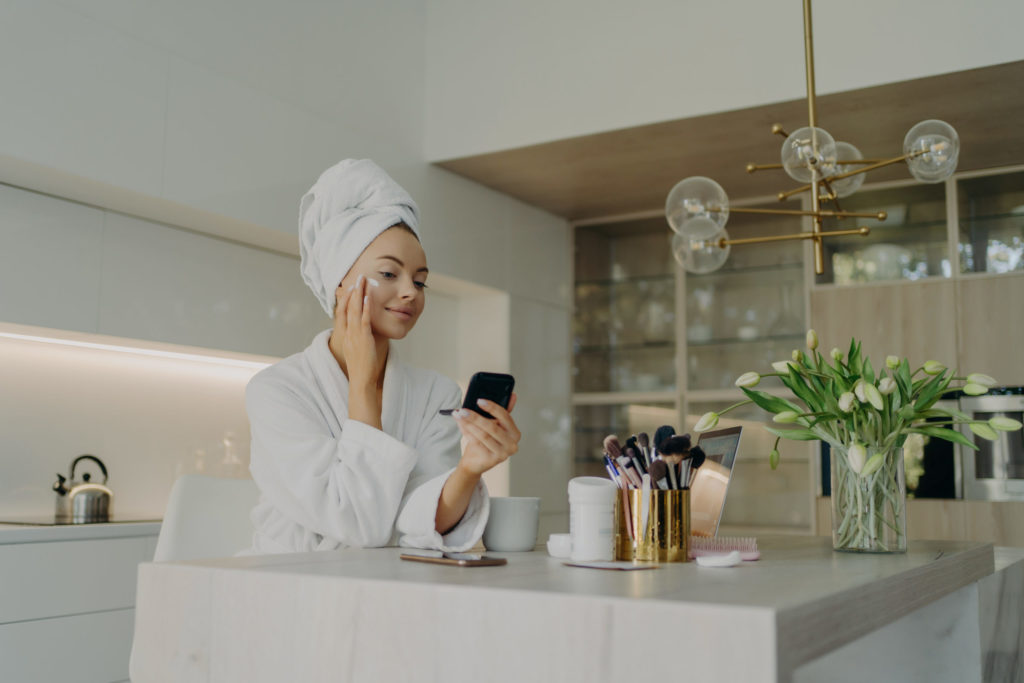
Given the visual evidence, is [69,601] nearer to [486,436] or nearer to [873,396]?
[486,436]

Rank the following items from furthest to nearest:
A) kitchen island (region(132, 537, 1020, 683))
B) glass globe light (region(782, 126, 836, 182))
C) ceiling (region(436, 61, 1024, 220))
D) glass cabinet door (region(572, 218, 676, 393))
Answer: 1. glass cabinet door (region(572, 218, 676, 393))
2. ceiling (region(436, 61, 1024, 220))
3. glass globe light (region(782, 126, 836, 182))
4. kitchen island (region(132, 537, 1020, 683))

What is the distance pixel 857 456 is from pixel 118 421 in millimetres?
2691

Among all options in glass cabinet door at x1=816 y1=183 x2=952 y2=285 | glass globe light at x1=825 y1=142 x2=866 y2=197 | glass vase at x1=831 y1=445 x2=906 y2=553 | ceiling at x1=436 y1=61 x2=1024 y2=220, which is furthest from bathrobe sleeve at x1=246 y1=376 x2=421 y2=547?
glass cabinet door at x1=816 y1=183 x2=952 y2=285

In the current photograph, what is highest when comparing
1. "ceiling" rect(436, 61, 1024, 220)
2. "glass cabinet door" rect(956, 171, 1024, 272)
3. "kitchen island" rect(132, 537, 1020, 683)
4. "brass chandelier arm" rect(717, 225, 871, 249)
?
"ceiling" rect(436, 61, 1024, 220)

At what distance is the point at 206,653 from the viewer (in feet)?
3.05

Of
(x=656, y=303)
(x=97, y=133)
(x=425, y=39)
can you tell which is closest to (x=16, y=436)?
(x=97, y=133)

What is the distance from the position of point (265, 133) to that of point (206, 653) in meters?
2.60

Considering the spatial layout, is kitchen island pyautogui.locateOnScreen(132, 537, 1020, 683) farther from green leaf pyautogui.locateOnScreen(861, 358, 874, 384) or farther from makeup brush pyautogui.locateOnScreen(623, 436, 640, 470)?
green leaf pyautogui.locateOnScreen(861, 358, 874, 384)

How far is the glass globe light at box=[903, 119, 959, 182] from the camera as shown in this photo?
222cm

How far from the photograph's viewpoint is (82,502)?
9.36ft

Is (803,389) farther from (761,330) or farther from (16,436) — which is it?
(761,330)

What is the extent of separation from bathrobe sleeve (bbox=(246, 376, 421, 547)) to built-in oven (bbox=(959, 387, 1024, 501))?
10.7 feet

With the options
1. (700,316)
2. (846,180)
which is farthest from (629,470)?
(700,316)

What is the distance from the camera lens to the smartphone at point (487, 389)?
124cm
